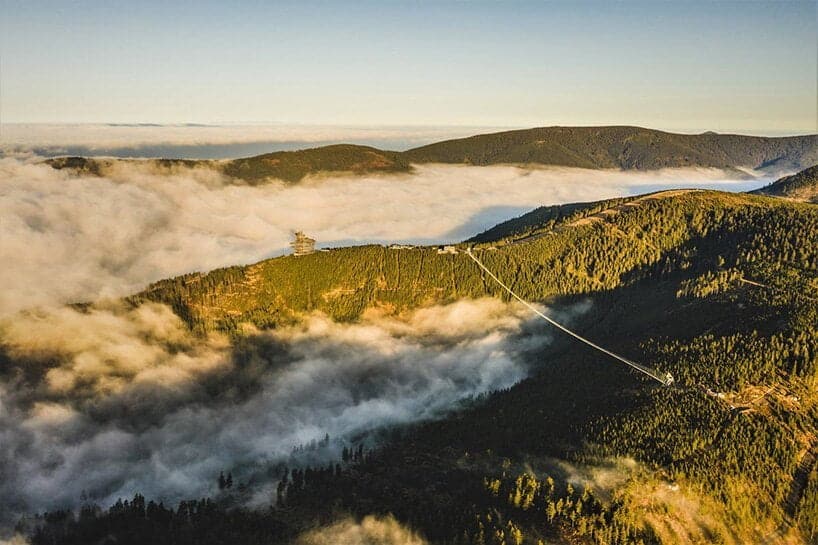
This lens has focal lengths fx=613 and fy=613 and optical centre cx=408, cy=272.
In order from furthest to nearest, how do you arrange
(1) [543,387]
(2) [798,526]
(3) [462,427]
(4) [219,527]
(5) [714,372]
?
(1) [543,387]
(3) [462,427]
(5) [714,372]
(4) [219,527]
(2) [798,526]

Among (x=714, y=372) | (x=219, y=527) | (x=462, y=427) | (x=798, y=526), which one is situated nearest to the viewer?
(x=798, y=526)

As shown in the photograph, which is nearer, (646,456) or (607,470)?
(607,470)

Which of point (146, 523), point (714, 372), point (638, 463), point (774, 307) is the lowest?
point (146, 523)

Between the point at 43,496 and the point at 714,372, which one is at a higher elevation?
the point at 714,372

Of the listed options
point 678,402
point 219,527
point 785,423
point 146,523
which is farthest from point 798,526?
point 146,523

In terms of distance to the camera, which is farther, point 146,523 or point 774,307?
point 774,307

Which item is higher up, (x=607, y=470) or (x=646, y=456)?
(x=646, y=456)

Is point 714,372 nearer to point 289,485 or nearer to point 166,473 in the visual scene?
point 289,485

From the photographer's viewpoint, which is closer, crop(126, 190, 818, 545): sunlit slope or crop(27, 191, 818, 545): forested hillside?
crop(126, 190, 818, 545): sunlit slope

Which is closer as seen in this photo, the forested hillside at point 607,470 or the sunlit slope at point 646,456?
the sunlit slope at point 646,456

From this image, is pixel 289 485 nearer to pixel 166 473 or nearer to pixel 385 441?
pixel 385 441
